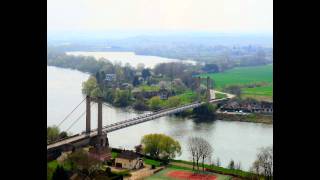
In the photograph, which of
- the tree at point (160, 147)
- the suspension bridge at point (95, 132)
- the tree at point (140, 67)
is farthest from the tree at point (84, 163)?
the tree at point (140, 67)

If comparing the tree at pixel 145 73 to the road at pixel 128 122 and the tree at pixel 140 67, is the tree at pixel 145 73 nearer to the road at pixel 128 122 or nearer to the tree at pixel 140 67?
the tree at pixel 140 67

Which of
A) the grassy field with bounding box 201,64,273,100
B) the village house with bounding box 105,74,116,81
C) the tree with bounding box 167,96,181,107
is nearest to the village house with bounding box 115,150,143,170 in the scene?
the tree with bounding box 167,96,181,107

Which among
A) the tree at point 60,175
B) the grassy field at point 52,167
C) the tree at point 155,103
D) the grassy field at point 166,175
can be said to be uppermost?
the tree at point 155,103

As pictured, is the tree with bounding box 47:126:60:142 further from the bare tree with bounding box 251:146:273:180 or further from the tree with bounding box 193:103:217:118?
the tree with bounding box 193:103:217:118

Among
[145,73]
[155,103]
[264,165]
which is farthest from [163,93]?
[264,165]
